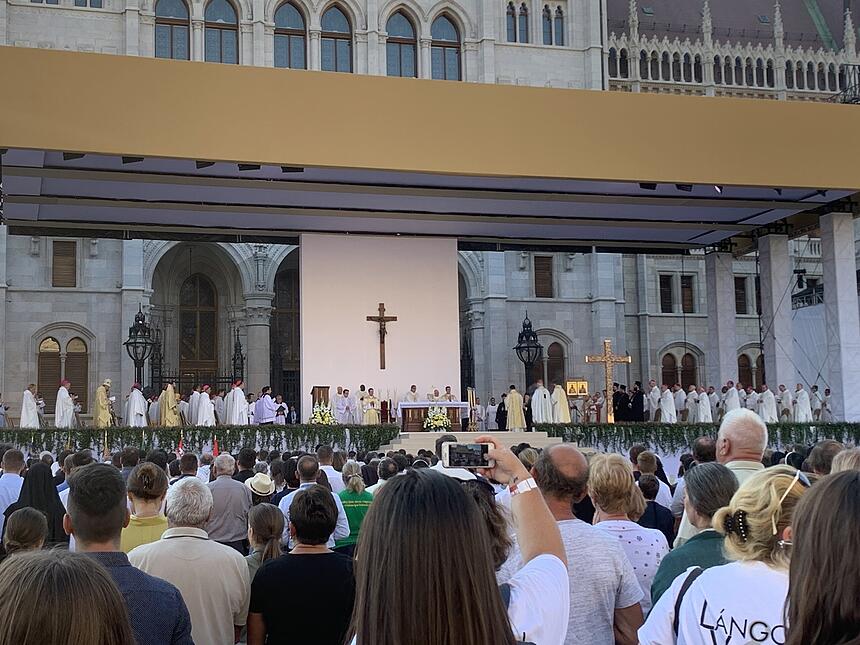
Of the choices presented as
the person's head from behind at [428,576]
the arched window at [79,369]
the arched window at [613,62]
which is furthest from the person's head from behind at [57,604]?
the arched window at [613,62]

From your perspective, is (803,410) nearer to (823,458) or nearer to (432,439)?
(432,439)

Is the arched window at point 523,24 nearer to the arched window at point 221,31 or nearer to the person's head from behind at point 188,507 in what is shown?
the arched window at point 221,31

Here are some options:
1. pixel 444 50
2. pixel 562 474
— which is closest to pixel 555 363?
pixel 444 50

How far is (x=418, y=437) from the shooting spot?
21.5m

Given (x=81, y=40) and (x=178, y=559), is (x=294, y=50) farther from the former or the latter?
(x=178, y=559)

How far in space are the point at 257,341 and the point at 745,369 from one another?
67.2 feet

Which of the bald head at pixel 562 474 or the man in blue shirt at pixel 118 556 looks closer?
the man in blue shirt at pixel 118 556

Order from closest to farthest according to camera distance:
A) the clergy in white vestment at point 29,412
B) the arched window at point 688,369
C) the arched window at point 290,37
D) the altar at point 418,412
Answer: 1. the clergy in white vestment at point 29,412
2. the altar at point 418,412
3. the arched window at point 290,37
4. the arched window at point 688,369

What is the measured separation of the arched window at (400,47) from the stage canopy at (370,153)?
11578 mm

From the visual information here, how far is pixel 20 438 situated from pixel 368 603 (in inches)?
753

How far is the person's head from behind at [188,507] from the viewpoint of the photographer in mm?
4520

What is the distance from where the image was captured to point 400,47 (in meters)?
34.6

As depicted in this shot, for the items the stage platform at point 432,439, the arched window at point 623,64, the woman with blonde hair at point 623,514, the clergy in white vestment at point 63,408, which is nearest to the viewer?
the woman with blonde hair at point 623,514

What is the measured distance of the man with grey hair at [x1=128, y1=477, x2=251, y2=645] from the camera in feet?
14.4
